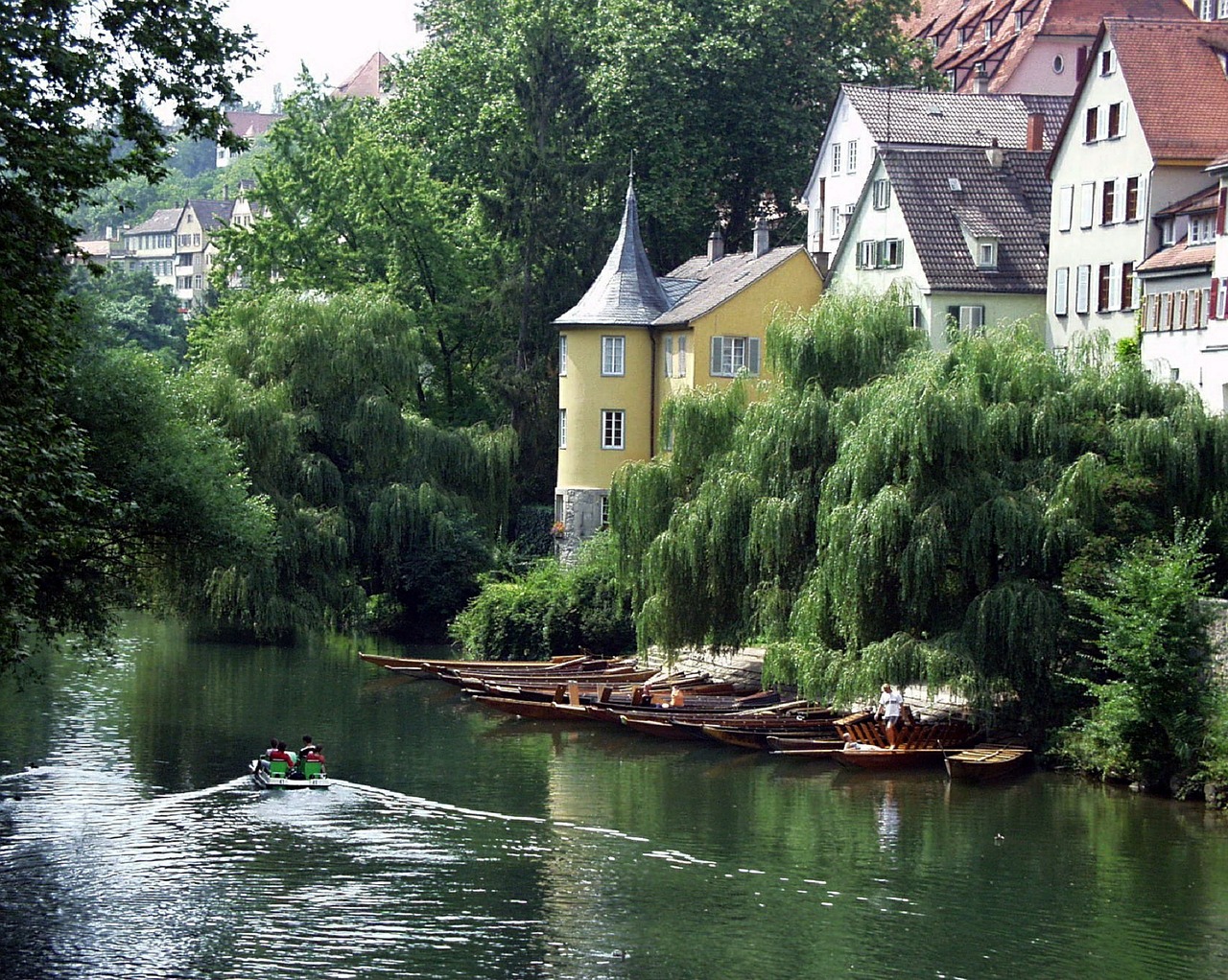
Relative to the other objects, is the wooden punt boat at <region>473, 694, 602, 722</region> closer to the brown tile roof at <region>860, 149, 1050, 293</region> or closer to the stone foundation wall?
the stone foundation wall

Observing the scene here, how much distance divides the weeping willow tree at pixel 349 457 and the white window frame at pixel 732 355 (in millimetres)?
6953

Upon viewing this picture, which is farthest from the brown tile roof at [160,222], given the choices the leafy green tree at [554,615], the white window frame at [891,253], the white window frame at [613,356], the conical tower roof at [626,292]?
the leafy green tree at [554,615]

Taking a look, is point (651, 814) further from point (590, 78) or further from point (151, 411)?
point (590, 78)

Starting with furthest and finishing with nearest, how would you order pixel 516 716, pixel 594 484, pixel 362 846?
1. pixel 594 484
2. pixel 516 716
3. pixel 362 846

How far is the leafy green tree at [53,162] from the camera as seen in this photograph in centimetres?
1833

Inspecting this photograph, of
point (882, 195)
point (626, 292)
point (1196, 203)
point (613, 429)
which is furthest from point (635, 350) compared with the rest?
point (1196, 203)

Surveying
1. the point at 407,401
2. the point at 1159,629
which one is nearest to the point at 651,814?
the point at 1159,629

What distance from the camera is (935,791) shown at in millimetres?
33719

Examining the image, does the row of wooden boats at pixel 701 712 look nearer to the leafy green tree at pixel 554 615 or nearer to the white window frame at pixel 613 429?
the leafy green tree at pixel 554 615

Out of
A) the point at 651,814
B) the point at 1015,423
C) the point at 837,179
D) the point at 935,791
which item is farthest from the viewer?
the point at 837,179

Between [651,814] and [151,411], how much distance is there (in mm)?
11293

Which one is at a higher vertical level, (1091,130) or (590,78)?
(590,78)

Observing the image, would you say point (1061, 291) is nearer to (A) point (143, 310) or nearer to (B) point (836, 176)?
(B) point (836, 176)

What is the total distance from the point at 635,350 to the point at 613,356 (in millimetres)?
719
